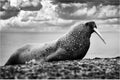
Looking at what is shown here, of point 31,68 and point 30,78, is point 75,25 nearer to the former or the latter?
point 31,68

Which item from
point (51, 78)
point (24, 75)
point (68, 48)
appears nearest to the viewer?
point (51, 78)

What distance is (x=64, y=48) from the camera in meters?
12.2

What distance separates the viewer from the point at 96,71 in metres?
9.09

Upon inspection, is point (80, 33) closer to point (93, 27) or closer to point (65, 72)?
point (93, 27)

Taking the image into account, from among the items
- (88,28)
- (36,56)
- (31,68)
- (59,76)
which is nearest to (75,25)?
(88,28)

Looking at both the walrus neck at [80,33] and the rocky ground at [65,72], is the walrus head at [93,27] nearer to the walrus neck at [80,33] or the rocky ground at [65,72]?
the walrus neck at [80,33]

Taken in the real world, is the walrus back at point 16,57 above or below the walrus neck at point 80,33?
below

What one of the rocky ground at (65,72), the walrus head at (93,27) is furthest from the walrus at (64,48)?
the rocky ground at (65,72)

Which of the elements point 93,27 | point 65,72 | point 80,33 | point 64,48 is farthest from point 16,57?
point 65,72

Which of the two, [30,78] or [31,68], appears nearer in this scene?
[30,78]

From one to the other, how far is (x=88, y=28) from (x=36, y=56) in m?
2.58

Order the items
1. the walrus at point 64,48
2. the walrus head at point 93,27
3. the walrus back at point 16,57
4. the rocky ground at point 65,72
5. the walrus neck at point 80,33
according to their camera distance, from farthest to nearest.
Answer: the walrus back at point 16,57 → the walrus head at point 93,27 → the walrus neck at point 80,33 → the walrus at point 64,48 → the rocky ground at point 65,72

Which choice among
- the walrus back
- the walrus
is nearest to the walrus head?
the walrus

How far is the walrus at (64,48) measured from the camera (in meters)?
12.1
